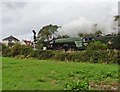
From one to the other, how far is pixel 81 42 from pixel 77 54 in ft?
27.0

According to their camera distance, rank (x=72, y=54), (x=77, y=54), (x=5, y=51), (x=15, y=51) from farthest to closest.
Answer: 1. (x=5, y=51)
2. (x=15, y=51)
3. (x=72, y=54)
4. (x=77, y=54)

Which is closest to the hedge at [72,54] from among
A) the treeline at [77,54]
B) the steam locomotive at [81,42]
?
the treeline at [77,54]

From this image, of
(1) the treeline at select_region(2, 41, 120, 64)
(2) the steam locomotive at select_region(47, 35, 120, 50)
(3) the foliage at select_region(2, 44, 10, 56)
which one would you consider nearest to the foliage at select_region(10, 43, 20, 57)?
(1) the treeline at select_region(2, 41, 120, 64)

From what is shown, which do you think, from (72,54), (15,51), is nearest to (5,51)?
(15,51)

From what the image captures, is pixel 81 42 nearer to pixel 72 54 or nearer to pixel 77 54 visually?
pixel 72 54

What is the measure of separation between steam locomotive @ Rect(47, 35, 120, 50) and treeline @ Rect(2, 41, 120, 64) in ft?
5.69

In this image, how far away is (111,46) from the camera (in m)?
27.3

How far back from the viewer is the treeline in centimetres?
2194

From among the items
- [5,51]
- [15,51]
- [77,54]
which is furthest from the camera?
[5,51]

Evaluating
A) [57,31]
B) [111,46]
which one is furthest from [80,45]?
[57,31]

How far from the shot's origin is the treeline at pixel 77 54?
72.0ft

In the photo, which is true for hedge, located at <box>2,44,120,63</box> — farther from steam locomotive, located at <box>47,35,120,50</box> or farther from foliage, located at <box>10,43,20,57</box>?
steam locomotive, located at <box>47,35,120,50</box>

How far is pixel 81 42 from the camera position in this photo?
32188mm

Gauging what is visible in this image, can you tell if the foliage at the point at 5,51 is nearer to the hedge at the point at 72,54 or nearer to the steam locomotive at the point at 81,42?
the hedge at the point at 72,54
